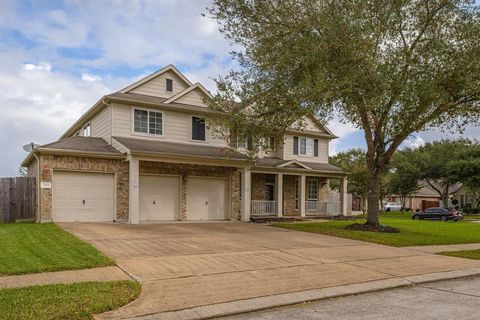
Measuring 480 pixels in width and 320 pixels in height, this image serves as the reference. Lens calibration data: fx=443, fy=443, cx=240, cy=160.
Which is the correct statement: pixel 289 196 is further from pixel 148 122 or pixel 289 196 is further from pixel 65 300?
pixel 65 300

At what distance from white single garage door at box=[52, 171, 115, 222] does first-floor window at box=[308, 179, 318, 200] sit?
13.7 m

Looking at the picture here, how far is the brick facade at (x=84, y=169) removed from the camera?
1758 cm

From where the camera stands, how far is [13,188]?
61.2 ft

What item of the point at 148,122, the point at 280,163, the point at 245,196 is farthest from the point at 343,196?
the point at 148,122

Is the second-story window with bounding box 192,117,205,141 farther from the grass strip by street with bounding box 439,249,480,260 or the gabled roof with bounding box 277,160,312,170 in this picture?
the grass strip by street with bounding box 439,249,480,260

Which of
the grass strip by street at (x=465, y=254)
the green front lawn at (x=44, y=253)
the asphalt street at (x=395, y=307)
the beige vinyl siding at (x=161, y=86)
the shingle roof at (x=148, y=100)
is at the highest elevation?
the beige vinyl siding at (x=161, y=86)

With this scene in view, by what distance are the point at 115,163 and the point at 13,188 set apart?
428cm

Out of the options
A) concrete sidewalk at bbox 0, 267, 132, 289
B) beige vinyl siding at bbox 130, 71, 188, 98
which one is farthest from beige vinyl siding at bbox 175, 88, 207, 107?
concrete sidewalk at bbox 0, 267, 132, 289

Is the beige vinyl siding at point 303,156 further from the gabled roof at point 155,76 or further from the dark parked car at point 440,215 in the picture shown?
the dark parked car at point 440,215

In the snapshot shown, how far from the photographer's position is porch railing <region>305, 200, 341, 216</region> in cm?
2789

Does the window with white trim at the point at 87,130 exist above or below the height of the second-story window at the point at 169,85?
below

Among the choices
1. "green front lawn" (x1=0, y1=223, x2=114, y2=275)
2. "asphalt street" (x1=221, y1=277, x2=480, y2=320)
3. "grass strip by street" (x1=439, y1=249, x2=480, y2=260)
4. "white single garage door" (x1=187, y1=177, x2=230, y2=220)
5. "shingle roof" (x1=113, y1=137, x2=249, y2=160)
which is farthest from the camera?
"white single garage door" (x1=187, y1=177, x2=230, y2=220)

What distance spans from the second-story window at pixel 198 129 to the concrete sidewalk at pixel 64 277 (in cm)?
1429

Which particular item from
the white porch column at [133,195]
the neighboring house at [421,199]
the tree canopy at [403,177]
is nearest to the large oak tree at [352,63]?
the white porch column at [133,195]
